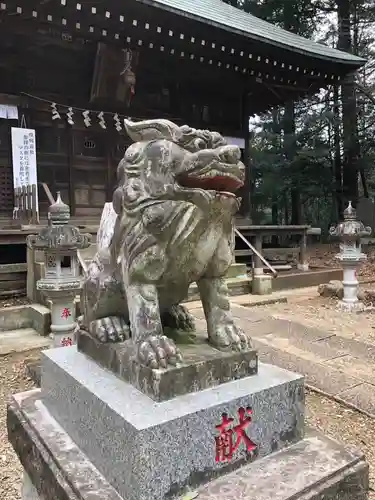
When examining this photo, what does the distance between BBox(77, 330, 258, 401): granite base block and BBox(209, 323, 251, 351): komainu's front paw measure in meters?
0.03

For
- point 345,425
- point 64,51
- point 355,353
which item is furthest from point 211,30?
point 345,425

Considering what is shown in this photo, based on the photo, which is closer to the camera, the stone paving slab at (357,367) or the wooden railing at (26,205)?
the stone paving slab at (357,367)

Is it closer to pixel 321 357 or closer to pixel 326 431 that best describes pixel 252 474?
pixel 326 431

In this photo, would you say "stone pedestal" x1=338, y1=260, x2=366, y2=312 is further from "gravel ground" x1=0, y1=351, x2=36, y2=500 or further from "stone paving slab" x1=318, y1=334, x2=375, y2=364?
"gravel ground" x1=0, y1=351, x2=36, y2=500

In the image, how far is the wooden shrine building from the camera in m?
7.01

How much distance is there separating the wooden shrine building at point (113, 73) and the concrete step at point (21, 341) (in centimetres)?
361

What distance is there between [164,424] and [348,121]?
530 inches

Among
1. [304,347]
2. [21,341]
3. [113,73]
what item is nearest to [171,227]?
[304,347]

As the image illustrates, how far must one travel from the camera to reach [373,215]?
1355 centimetres

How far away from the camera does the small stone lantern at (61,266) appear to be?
389cm

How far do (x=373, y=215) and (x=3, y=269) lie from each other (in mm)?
11535

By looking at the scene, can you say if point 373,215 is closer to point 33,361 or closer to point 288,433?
point 33,361

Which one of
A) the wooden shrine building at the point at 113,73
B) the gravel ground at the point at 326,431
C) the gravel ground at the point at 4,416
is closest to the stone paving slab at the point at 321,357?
the gravel ground at the point at 326,431

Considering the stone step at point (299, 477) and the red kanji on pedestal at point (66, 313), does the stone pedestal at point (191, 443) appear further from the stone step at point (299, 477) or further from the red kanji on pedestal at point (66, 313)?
the red kanji on pedestal at point (66, 313)
